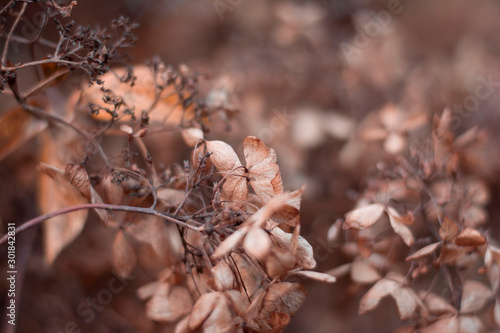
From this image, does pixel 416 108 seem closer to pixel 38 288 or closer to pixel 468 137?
pixel 468 137

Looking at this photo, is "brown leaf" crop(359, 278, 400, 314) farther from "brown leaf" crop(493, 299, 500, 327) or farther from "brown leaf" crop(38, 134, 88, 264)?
"brown leaf" crop(38, 134, 88, 264)

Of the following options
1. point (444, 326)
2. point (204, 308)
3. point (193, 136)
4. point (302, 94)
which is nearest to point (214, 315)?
point (204, 308)

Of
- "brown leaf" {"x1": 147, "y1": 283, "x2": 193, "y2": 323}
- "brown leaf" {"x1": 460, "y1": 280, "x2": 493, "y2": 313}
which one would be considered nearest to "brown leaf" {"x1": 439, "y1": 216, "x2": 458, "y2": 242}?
"brown leaf" {"x1": 460, "y1": 280, "x2": 493, "y2": 313}

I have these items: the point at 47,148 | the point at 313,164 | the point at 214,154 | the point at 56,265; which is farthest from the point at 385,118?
the point at 56,265

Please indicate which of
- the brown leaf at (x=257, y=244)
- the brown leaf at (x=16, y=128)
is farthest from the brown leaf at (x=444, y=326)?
the brown leaf at (x=16, y=128)

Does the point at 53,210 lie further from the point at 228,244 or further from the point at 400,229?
the point at 400,229

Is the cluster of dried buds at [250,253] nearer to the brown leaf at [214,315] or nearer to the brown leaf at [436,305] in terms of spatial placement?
the brown leaf at [214,315]
